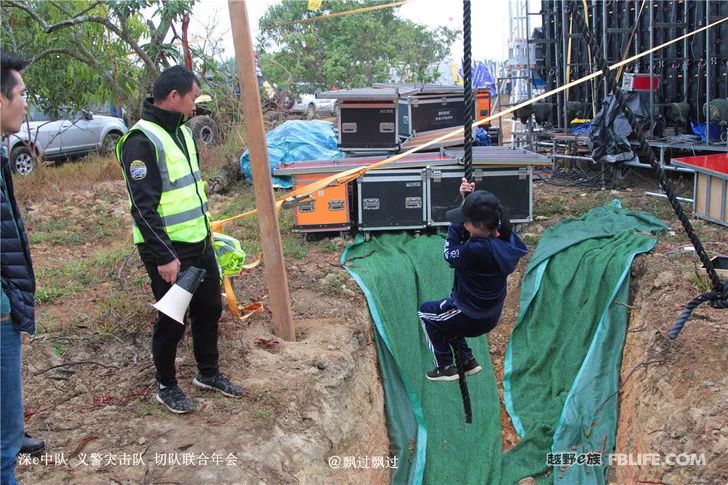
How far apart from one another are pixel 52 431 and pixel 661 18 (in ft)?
37.3

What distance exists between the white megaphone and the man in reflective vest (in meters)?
0.06

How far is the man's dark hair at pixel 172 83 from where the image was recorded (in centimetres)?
430

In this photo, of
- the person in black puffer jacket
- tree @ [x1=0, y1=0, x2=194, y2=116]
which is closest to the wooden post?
the person in black puffer jacket

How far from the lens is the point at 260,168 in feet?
18.0

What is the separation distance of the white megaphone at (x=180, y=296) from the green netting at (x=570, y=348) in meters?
3.36

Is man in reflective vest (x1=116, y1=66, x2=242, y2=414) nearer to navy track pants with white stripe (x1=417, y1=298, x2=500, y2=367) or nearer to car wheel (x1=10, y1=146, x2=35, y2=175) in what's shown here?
navy track pants with white stripe (x1=417, y1=298, x2=500, y2=367)

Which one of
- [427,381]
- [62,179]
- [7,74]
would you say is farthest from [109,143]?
[7,74]

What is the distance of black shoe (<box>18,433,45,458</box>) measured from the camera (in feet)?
13.4

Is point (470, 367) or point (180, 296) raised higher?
point (180, 296)

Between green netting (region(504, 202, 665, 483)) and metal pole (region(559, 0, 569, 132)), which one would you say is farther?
metal pole (region(559, 0, 569, 132))

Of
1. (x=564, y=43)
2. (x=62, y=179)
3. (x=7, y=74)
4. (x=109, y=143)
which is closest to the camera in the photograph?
(x=7, y=74)

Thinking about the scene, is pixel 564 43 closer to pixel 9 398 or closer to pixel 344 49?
pixel 9 398

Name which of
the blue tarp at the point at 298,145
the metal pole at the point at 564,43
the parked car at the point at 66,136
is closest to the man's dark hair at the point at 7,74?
the blue tarp at the point at 298,145

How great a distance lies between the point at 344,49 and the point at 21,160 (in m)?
15.8
